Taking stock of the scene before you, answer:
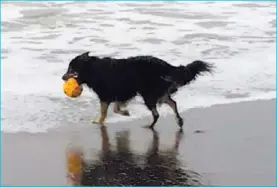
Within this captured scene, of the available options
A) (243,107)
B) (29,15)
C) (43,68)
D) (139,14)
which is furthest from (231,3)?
(243,107)

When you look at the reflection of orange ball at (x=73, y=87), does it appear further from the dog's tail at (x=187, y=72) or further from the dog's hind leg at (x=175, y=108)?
the dog's tail at (x=187, y=72)

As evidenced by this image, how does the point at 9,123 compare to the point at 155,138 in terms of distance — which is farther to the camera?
the point at 9,123

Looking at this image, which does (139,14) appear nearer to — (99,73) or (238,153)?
(99,73)

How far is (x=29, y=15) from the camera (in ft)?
64.2

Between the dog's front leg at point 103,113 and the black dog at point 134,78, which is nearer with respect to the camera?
the black dog at point 134,78

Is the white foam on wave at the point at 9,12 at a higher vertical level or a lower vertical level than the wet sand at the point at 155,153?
higher

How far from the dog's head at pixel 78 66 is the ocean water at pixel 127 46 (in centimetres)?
51

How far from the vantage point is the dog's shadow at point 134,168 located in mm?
5832

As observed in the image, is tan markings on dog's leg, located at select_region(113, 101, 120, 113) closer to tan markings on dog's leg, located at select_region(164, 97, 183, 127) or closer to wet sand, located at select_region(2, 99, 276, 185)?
wet sand, located at select_region(2, 99, 276, 185)

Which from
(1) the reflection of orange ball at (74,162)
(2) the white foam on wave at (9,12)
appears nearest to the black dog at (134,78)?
(1) the reflection of orange ball at (74,162)

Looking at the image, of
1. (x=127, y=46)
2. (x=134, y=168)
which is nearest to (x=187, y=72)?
(x=134, y=168)

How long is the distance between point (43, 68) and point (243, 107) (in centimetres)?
392

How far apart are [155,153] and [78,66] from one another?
1.87 meters

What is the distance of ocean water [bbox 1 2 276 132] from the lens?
345 inches
